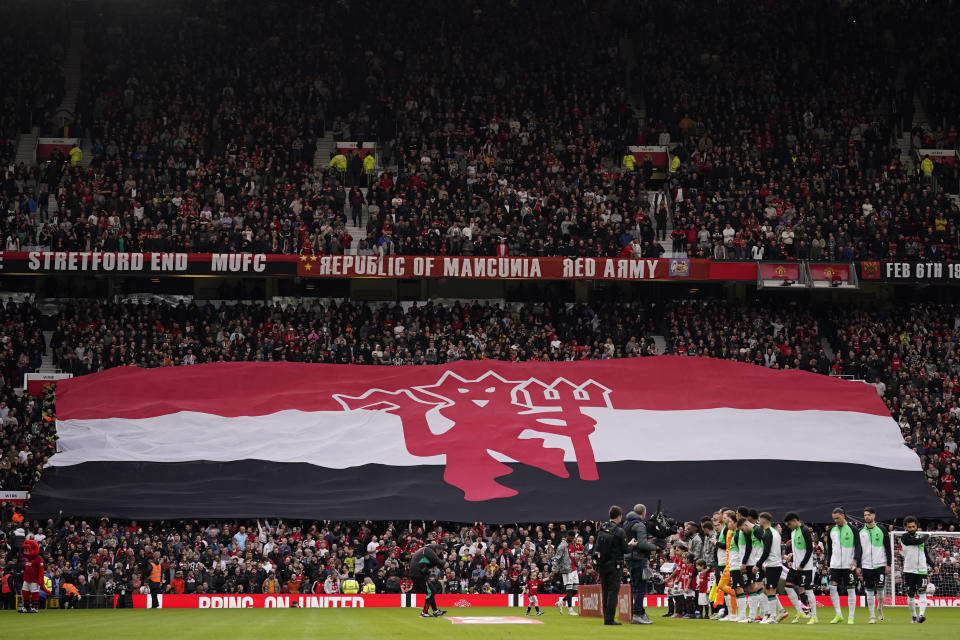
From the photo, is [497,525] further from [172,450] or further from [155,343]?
[155,343]

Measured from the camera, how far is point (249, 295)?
153 feet

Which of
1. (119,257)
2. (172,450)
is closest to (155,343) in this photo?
(119,257)

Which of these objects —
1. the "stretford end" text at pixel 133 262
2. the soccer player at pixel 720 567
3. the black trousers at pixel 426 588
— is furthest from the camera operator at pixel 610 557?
the "stretford end" text at pixel 133 262

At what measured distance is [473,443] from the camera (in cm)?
3728

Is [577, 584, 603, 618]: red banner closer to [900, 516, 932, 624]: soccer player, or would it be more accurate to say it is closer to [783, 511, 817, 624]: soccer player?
[783, 511, 817, 624]: soccer player

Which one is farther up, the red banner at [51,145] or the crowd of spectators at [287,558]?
the red banner at [51,145]

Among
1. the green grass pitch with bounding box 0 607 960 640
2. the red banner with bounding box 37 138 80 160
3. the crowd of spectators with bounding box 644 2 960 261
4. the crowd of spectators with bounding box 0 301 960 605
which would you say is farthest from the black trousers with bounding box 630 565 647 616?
the red banner with bounding box 37 138 80 160

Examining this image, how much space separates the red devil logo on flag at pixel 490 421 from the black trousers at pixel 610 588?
599 inches

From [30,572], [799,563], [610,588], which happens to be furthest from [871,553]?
[30,572]

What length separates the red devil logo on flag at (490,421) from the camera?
36.4m

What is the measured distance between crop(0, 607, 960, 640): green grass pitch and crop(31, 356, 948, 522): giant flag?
36.0 feet

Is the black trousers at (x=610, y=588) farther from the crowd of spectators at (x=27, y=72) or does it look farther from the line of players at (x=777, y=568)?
the crowd of spectators at (x=27, y=72)

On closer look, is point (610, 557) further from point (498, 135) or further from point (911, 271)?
point (498, 135)

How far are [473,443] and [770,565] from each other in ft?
55.3
